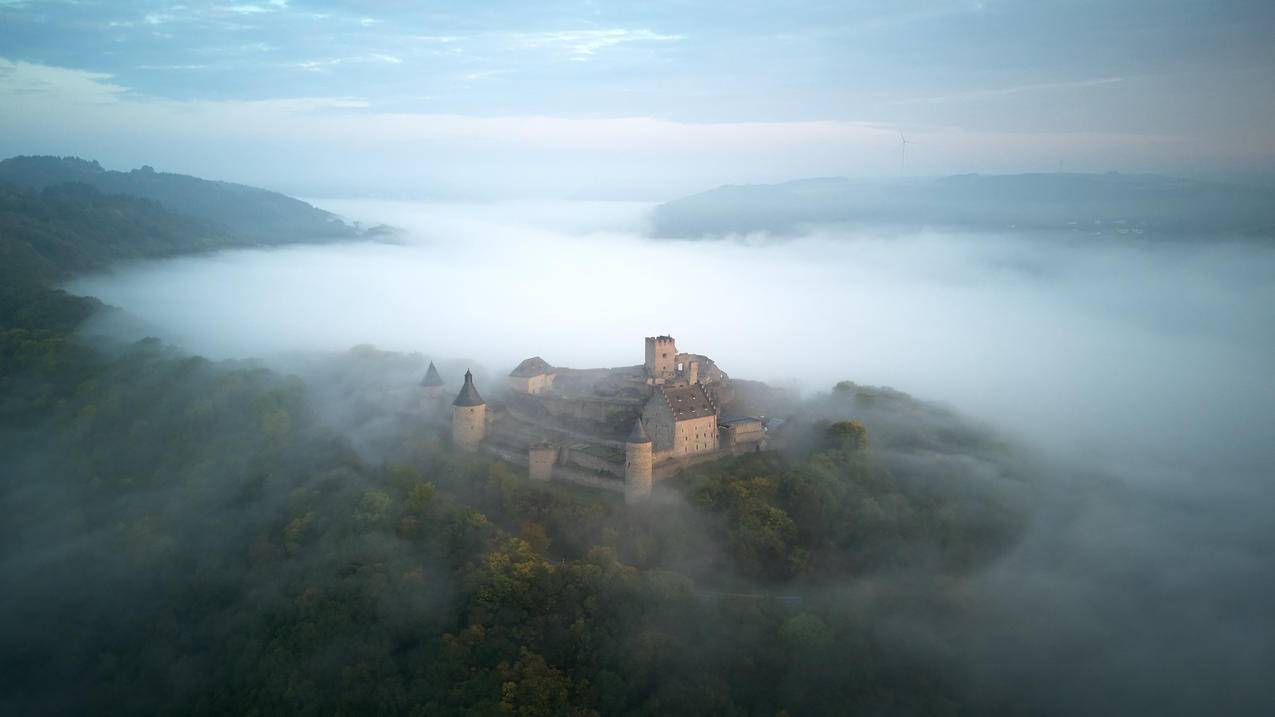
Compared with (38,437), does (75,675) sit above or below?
below

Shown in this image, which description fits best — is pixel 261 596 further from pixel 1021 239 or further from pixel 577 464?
pixel 1021 239

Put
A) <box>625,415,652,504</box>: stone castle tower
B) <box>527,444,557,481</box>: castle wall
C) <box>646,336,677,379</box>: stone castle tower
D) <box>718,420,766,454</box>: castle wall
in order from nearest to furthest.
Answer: <box>625,415,652,504</box>: stone castle tower, <box>527,444,557,481</box>: castle wall, <box>718,420,766,454</box>: castle wall, <box>646,336,677,379</box>: stone castle tower

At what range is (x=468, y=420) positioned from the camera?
46.8m

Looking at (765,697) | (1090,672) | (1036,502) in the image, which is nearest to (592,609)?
(765,697)

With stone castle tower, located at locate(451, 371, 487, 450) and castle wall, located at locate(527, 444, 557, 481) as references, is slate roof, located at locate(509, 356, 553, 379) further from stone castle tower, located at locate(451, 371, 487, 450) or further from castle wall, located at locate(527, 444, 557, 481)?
castle wall, located at locate(527, 444, 557, 481)

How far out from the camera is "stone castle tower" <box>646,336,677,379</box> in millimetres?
48562

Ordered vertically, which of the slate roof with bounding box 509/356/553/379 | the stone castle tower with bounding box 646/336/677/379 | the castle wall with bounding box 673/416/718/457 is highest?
the stone castle tower with bounding box 646/336/677/379

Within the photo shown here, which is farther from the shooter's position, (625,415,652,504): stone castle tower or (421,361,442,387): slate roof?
(421,361,442,387): slate roof

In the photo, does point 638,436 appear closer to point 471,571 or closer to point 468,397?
point 471,571

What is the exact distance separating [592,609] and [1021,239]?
75967 millimetres

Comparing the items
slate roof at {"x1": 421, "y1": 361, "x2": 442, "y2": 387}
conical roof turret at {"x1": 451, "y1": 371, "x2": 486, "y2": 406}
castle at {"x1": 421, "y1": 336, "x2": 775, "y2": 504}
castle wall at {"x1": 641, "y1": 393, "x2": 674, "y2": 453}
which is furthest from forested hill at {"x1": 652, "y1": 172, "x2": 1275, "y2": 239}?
slate roof at {"x1": 421, "y1": 361, "x2": 442, "y2": 387}

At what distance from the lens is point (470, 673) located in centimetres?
3431

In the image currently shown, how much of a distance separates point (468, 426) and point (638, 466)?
11140mm

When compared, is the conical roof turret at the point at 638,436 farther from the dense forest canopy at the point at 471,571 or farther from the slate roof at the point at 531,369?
the slate roof at the point at 531,369
